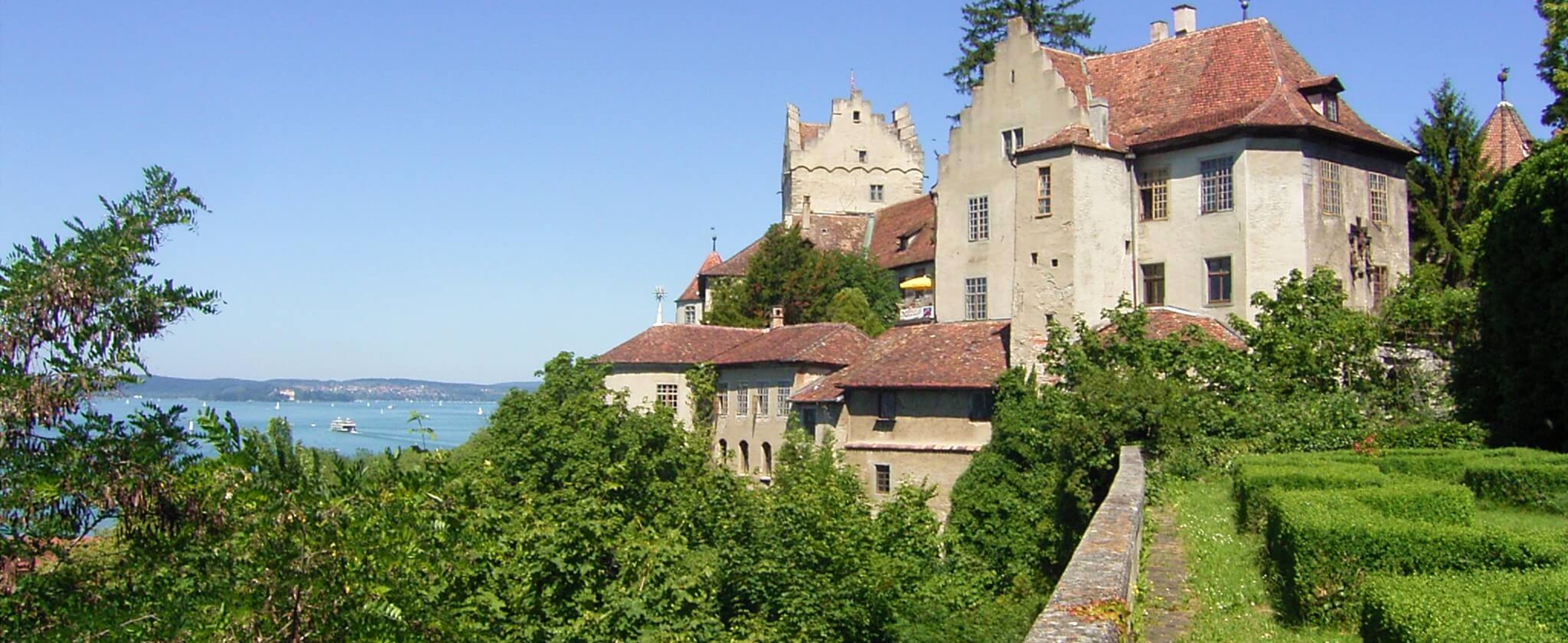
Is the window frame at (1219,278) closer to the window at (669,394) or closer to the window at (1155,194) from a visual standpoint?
the window at (1155,194)

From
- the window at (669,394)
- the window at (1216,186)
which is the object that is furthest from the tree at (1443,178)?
the window at (669,394)

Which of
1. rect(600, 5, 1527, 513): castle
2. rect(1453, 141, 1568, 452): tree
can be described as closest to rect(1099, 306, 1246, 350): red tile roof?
rect(600, 5, 1527, 513): castle

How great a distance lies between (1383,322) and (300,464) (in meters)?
26.7

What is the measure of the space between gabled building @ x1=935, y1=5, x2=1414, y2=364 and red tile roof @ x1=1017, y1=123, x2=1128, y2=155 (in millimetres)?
75

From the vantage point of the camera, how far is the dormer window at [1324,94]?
3856cm

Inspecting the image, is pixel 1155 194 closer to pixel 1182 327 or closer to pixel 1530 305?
pixel 1182 327

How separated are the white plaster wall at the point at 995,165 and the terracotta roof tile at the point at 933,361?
883mm

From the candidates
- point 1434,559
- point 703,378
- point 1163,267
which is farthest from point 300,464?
point 703,378

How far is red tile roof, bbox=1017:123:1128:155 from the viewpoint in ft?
128

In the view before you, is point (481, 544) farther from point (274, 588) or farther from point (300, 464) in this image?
point (274, 588)

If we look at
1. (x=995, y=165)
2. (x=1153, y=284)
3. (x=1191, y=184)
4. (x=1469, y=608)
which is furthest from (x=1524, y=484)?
(x=995, y=165)

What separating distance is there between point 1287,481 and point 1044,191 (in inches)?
924

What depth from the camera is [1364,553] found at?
11.7 m

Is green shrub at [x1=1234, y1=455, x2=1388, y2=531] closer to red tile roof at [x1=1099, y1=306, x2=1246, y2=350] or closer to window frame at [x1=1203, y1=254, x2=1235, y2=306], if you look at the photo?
red tile roof at [x1=1099, y1=306, x2=1246, y2=350]
